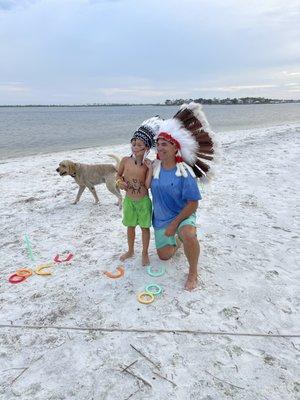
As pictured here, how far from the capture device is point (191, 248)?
436 cm

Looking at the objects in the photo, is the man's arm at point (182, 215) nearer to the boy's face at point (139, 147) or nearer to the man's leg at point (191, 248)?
the man's leg at point (191, 248)

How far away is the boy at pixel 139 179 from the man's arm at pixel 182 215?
440 mm

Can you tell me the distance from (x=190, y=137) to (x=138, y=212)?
4.13 feet

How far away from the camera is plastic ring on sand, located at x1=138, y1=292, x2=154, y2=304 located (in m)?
4.11

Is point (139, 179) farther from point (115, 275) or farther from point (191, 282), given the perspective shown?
point (191, 282)

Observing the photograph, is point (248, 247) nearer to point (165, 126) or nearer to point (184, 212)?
point (184, 212)

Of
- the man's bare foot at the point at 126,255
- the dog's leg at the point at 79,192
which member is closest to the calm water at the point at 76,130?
the dog's leg at the point at 79,192

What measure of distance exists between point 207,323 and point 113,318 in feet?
3.36

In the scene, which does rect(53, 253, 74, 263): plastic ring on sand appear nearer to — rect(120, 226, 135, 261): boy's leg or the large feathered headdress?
rect(120, 226, 135, 261): boy's leg

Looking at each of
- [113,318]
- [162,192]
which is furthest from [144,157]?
[113,318]

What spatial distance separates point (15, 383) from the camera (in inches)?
121

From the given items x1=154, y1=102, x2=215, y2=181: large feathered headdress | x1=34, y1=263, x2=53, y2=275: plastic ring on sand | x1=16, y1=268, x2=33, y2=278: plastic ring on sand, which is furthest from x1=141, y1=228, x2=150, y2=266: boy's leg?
x1=16, y1=268, x2=33, y2=278: plastic ring on sand

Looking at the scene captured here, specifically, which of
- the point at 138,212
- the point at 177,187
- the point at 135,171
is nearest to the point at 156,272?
the point at 138,212

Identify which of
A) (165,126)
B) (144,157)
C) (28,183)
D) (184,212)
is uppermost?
(165,126)
